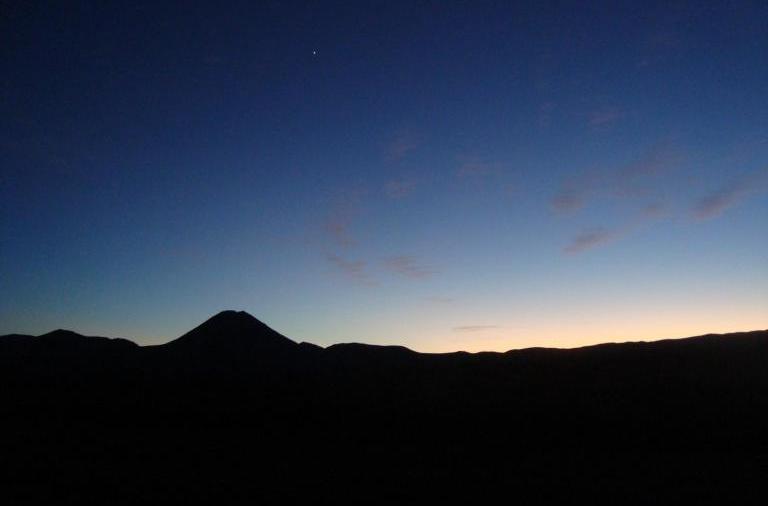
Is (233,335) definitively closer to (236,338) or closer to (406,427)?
(236,338)

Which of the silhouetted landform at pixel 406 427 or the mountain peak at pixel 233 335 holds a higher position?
the mountain peak at pixel 233 335

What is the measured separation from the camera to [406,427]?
28.0 metres

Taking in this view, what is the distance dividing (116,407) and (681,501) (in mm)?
39064

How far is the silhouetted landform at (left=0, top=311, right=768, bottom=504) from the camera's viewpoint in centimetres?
1398

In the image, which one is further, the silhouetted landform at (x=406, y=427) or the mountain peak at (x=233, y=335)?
the mountain peak at (x=233, y=335)

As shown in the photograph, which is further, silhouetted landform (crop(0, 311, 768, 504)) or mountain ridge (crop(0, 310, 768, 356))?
mountain ridge (crop(0, 310, 768, 356))

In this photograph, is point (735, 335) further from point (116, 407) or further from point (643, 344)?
point (116, 407)

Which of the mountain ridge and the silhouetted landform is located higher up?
the mountain ridge

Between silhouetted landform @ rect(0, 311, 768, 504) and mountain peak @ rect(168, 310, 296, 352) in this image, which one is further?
mountain peak @ rect(168, 310, 296, 352)

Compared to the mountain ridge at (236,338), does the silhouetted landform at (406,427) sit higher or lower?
lower

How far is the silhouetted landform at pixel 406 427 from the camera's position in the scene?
14.0 metres

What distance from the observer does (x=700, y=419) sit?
2469cm

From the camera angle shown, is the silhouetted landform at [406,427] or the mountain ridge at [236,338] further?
the mountain ridge at [236,338]

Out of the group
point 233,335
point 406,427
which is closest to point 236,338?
point 233,335
